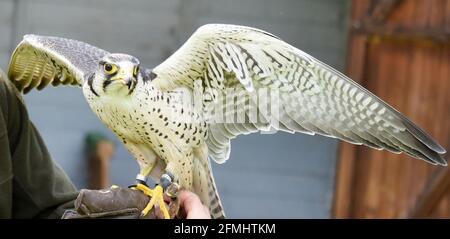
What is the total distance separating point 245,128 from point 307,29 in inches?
98.4

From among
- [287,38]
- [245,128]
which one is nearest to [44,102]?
[287,38]

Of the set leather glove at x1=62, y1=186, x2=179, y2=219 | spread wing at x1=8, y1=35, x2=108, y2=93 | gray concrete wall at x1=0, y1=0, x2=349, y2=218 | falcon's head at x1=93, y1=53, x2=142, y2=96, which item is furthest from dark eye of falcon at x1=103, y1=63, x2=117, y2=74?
gray concrete wall at x1=0, y1=0, x2=349, y2=218

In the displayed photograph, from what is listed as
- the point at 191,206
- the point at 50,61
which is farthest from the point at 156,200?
the point at 50,61

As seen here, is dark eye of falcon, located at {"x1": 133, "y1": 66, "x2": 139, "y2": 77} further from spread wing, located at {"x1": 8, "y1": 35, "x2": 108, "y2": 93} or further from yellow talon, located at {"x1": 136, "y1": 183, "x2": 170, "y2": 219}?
yellow talon, located at {"x1": 136, "y1": 183, "x2": 170, "y2": 219}

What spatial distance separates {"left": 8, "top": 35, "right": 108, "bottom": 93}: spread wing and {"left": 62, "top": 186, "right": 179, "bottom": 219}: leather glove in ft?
1.59

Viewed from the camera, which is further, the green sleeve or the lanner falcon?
the lanner falcon

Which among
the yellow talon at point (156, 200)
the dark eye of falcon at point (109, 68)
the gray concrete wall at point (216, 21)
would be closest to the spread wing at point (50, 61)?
the dark eye of falcon at point (109, 68)

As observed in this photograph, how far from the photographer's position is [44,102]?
5676 mm

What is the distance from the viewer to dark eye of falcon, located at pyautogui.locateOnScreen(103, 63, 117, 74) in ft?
9.46

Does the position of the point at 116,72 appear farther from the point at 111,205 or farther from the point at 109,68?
the point at 111,205

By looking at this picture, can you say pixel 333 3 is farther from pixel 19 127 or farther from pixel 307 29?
pixel 19 127

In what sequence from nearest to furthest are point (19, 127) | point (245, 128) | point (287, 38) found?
point (19, 127)
point (245, 128)
point (287, 38)

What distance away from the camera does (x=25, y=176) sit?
2.88 m

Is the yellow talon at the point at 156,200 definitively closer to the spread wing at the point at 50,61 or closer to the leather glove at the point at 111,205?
the leather glove at the point at 111,205
